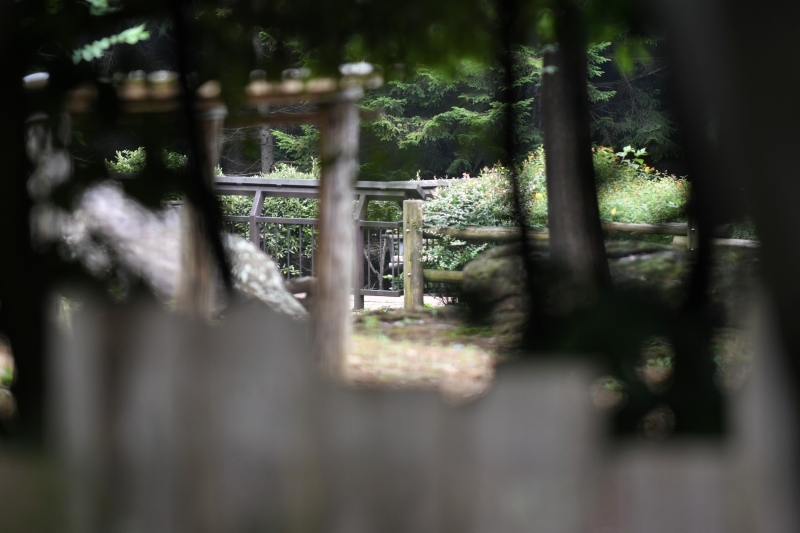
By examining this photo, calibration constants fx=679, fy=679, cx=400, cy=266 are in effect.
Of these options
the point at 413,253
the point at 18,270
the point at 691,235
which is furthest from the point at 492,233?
the point at 413,253

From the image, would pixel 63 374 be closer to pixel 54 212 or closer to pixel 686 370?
pixel 54 212

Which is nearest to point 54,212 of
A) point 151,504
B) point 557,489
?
point 151,504

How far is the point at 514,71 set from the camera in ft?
2.48

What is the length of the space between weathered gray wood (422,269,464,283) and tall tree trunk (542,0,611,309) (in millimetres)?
148

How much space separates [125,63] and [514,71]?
1.51ft

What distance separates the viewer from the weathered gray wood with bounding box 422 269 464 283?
35.5 inches

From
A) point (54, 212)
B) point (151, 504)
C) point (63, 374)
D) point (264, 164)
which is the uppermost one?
point (264, 164)

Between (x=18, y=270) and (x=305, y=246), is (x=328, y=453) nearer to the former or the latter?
(x=18, y=270)

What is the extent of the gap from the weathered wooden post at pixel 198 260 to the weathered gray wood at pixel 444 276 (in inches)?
11.6

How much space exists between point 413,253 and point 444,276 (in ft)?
2.62

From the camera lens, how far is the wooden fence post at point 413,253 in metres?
1.32

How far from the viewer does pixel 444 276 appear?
1060 mm

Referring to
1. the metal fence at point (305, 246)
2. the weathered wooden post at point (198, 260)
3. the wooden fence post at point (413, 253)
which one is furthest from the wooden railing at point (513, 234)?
the metal fence at point (305, 246)

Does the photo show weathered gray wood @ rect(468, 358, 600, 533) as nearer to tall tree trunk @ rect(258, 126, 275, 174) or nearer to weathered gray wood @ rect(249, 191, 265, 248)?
tall tree trunk @ rect(258, 126, 275, 174)
